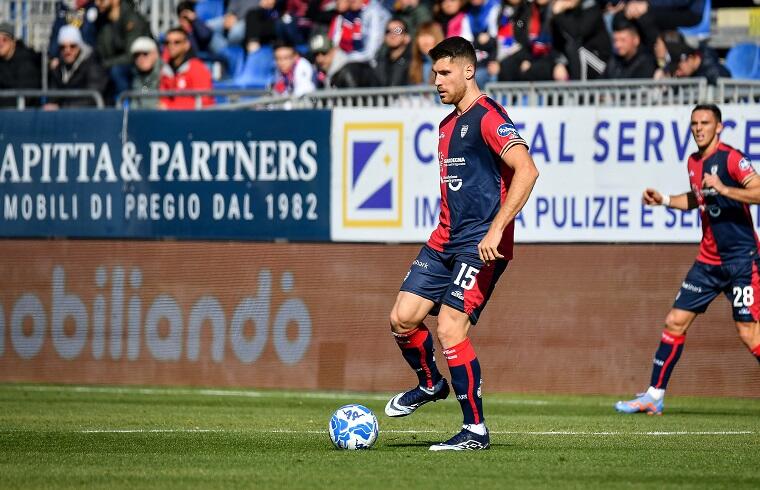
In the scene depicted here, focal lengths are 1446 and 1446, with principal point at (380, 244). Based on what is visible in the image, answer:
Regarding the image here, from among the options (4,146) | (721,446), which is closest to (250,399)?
(4,146)

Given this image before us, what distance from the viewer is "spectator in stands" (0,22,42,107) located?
1888cm

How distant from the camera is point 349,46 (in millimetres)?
18922

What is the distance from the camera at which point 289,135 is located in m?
15.6

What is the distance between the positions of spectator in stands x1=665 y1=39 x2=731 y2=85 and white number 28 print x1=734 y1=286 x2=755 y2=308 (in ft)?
10.2

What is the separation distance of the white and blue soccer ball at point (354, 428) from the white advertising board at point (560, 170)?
627 centimetres

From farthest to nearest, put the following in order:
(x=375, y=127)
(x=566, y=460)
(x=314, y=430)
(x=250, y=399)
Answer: (x=375, y=127) < (x=250, y=399) < (x=314, y=430) < (x=566, y=460)

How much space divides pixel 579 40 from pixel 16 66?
7.47m

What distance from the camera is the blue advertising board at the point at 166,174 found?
1555 centimetres

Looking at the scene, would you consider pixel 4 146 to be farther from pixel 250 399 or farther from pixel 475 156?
pixel 475 156

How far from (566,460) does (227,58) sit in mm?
14080

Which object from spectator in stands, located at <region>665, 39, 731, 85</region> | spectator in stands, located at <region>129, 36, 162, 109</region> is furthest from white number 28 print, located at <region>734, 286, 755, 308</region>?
spectator in stands, located at <region>129, 36, 162, 109</region>

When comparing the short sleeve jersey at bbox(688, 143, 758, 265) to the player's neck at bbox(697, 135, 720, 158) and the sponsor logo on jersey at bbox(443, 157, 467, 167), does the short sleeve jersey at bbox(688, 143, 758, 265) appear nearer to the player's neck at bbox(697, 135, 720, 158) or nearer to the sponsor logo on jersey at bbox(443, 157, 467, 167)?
the player's neck at bbox(697, 135, 720, 158)

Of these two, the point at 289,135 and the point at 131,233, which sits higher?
the point at 289,135

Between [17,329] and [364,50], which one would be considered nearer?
[17,329]
